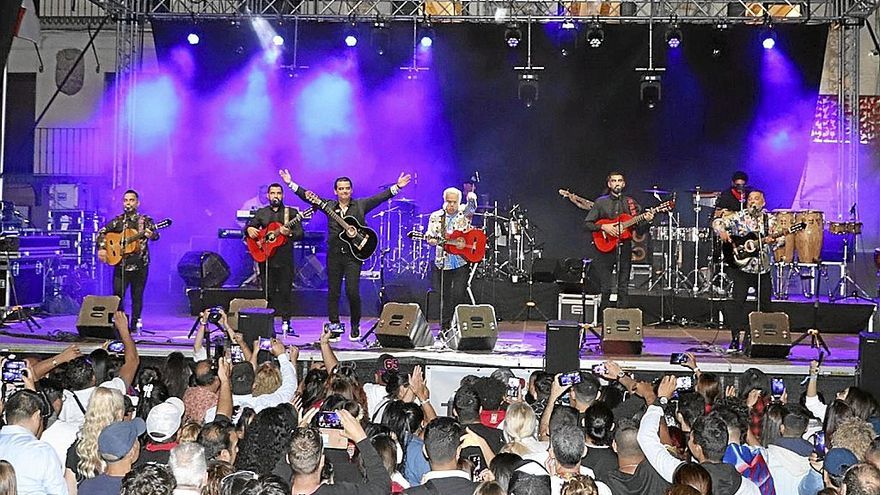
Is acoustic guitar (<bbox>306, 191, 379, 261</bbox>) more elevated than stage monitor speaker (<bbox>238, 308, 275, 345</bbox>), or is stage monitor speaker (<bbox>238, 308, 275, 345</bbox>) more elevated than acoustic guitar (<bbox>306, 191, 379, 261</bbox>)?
acoustic guitar (<bbox>306, 191, 379, 261</bbox>)

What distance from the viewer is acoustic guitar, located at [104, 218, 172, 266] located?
1234 centimetres

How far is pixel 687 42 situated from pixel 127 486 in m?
13.6

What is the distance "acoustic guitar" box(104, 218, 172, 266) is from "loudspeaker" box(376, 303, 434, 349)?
291cm

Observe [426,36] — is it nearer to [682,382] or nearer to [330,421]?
[682,382]

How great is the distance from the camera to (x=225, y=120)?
17125mm

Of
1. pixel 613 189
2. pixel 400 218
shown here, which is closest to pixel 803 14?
pixel 613 189

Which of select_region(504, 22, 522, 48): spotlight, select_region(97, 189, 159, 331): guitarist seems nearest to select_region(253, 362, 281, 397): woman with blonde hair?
select_region(97, 189, 159, 331): guitarist

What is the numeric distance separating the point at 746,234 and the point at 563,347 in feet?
9.26

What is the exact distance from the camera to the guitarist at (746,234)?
459 inches

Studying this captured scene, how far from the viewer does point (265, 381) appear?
7293 millimetres

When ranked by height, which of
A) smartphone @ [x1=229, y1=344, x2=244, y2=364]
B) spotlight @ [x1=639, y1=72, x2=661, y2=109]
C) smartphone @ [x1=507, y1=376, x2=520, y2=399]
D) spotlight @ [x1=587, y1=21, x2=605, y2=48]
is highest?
spotlight @ [x1=587, y1=21, x2=605, y2=48]

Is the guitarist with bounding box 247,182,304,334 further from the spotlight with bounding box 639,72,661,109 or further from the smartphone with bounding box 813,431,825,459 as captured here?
the smartphone with bounding box 813,431,825,459

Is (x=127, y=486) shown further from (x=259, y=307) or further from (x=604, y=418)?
(x=259, y=307)

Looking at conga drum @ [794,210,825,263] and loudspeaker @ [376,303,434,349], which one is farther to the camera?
conga drum @ [794,210,825,263]
